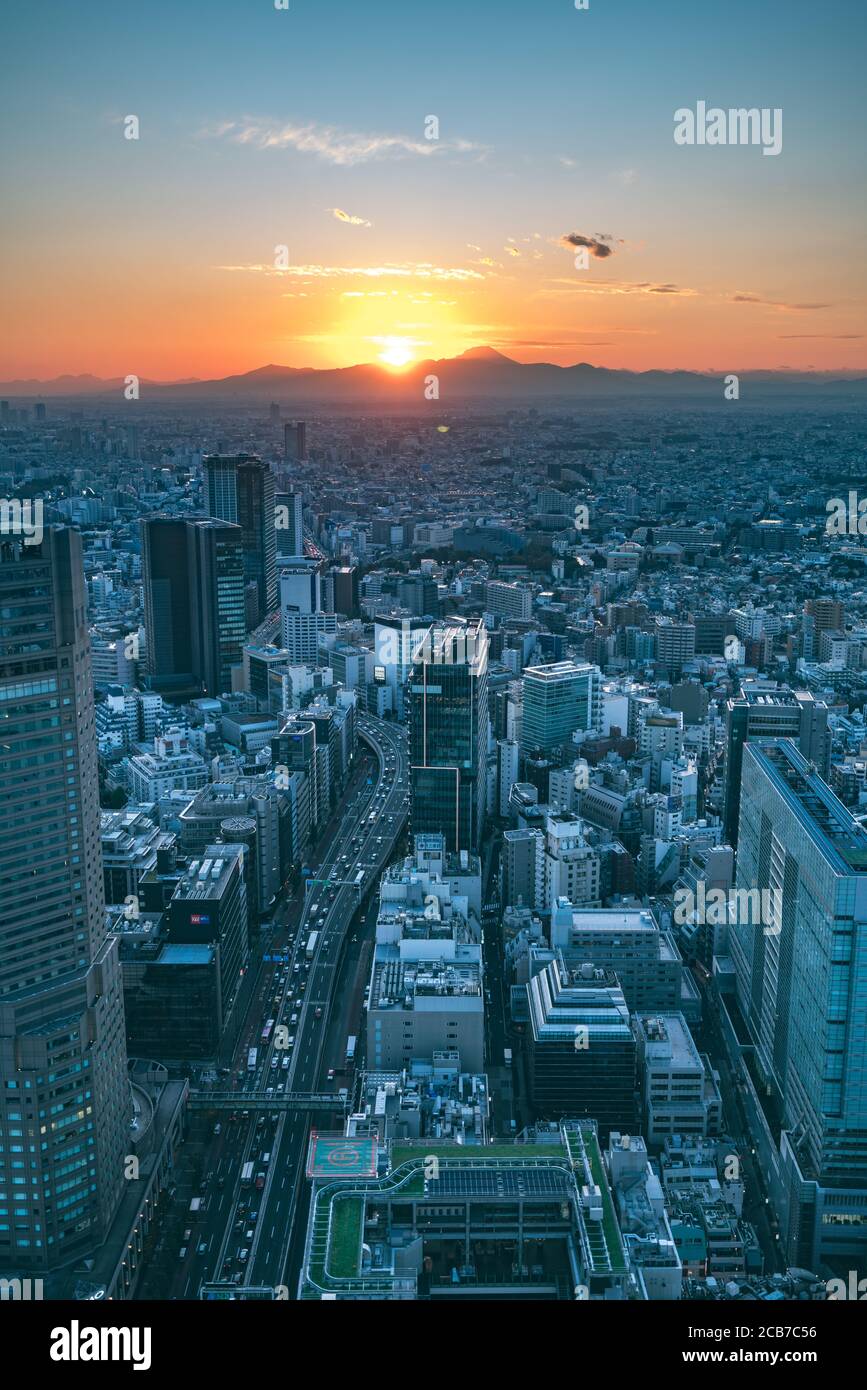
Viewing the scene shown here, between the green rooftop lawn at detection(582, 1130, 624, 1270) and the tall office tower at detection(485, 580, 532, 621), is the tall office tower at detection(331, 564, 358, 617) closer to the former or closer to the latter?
the tall office tower at detection(485, 580, 532, 621)

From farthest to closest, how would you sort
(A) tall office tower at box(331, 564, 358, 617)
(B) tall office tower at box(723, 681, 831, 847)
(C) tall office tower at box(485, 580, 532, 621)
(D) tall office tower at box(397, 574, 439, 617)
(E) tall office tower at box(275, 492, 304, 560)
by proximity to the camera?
(E) tall office tower at box(275, 492, 304, 560) → (A) tall office tower at box(331, 564, 358, 617) → (D) tall office tower at box(397, 574, 439, 617) → (C) tall office tower at box(485, 580, 532, 621) → (B) tall office tower at box(723, 681, 831, 847)

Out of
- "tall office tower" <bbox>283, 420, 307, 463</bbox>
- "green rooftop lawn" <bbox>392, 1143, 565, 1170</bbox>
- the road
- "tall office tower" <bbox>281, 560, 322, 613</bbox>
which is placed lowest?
the road

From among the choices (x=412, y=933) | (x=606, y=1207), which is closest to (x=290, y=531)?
(x=412, y=933)

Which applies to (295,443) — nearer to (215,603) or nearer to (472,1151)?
(215,603)

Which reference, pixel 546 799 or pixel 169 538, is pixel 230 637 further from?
pixel 546 799

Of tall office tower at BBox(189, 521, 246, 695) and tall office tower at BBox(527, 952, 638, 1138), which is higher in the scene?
tall office tower at BBox(189, 521, 246, 695)

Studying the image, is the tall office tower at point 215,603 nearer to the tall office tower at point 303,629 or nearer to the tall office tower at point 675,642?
the tall office tower at point 303,629

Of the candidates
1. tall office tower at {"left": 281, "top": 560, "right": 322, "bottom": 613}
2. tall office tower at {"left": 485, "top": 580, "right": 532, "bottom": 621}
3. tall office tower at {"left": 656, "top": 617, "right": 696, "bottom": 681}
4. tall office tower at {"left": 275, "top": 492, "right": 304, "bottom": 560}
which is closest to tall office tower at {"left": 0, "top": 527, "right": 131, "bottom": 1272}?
tall office tower at {"left": 656, "top": 617, "right": 696, "bottom": 681}
